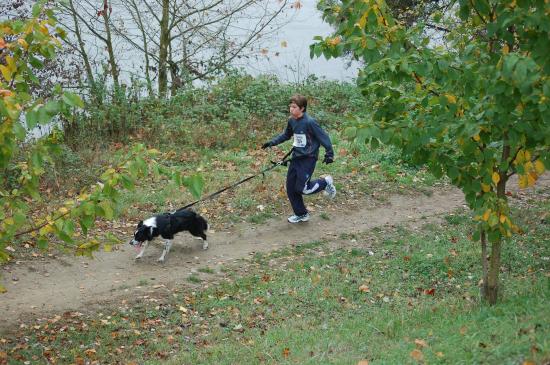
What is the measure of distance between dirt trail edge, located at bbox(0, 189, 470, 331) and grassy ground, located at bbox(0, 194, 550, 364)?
0.35 meters

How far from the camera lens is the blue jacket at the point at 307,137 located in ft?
32.9

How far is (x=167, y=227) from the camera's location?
9250 millimetres

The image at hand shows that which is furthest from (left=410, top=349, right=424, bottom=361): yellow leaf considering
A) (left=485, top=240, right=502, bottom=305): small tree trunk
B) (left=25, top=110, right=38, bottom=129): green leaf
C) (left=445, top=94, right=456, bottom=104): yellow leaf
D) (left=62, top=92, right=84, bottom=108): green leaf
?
(left=25, top=110, right=38, bottom=129): green leaf

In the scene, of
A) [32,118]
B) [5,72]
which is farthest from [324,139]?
[32,118]

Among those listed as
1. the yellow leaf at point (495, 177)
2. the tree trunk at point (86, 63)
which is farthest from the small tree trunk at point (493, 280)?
the tree trunk at point (86, 63)

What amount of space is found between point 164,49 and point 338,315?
→ 455 inches

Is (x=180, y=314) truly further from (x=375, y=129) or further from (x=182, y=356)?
(x=375, y=129)

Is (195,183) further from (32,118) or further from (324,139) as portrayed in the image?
(324,139)

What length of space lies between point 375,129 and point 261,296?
353 centimetres

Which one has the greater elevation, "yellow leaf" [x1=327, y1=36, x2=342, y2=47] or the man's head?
"yellow leaf" [x1=327, y1=36, x2=342, y2=47]

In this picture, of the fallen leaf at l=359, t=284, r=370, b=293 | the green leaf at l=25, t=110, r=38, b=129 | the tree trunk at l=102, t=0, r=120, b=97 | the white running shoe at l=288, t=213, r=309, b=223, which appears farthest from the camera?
the tree trunk at l=102, t=0, r=120, b=97

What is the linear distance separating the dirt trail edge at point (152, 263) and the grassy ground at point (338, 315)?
0.35 m

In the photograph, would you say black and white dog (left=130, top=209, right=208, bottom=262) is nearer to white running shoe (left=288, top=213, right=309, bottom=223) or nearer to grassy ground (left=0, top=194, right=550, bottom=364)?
Result: grassy ground (left=0, top=194, right=550, bottom=364)

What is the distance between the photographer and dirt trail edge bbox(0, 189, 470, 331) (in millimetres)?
8094
